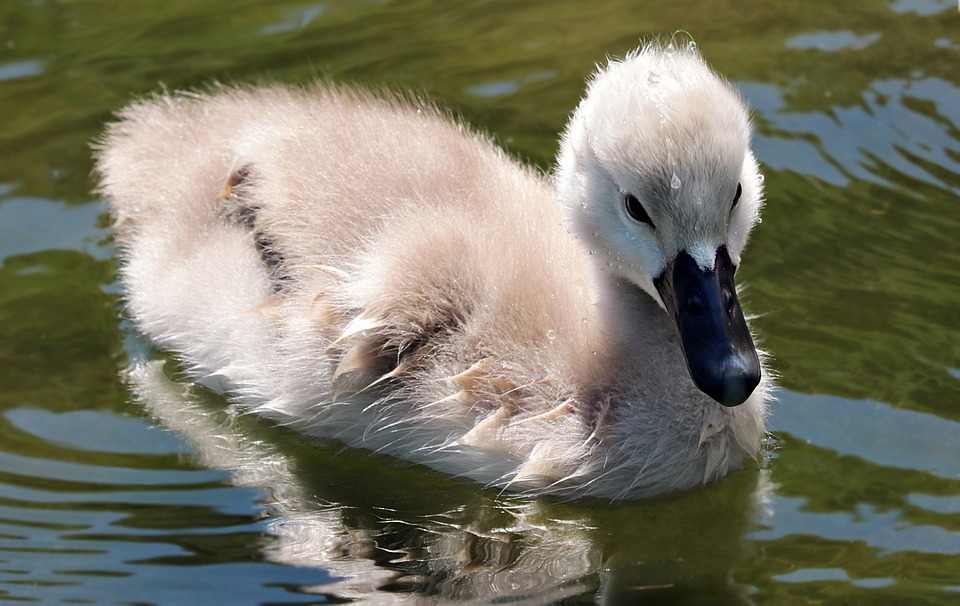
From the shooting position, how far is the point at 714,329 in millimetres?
3461

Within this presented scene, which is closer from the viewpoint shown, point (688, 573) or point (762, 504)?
point (688, 573)

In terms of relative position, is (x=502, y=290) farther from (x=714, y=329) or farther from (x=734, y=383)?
(x=734, y=383)

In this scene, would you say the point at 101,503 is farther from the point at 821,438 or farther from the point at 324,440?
the point at 821,438

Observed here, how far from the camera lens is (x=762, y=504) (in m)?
3.85

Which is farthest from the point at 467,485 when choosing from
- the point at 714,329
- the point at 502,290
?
the point at 714,329

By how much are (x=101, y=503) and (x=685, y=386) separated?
159 centimetres

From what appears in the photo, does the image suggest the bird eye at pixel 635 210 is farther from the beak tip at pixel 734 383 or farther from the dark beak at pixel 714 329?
the beak tip at pixel 734 383

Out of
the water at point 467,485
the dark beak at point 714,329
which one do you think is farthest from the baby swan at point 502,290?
the water at point 467,485

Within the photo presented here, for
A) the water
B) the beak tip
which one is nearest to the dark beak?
the beak tip

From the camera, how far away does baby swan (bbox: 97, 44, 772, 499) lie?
3.55 m

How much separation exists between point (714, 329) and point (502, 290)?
0.62m

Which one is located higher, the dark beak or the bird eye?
the bird eye

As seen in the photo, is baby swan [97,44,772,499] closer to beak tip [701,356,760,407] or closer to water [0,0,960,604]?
beak tip [701,356,760,407]

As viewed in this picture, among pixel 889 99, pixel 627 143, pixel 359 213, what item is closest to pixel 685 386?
pixel 627 143
